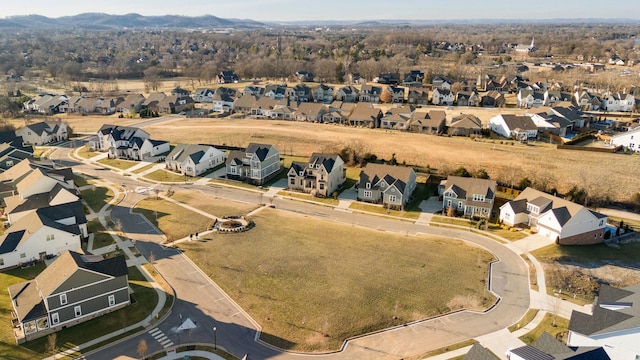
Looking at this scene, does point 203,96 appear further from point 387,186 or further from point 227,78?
point 387,186

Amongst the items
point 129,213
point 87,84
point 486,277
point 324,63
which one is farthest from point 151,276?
point 87,84

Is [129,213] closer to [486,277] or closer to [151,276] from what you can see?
[151,276]

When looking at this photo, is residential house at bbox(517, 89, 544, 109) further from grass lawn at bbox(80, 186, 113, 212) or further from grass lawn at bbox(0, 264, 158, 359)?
grass lawn at bbox(0, 264, 158, 359)

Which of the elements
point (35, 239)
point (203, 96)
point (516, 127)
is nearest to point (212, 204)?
point (35, 239)

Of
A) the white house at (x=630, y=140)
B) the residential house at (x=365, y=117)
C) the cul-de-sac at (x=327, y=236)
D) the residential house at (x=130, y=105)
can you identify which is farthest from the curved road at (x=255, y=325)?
the residential house at (x=130, y=105)

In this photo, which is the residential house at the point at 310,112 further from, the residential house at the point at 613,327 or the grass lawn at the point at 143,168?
the residential house at the point at 613,327

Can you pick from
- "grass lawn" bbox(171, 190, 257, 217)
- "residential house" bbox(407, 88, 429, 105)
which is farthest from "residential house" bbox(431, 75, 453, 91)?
"grass lawn" bbox(171, 190, 257, 217)
